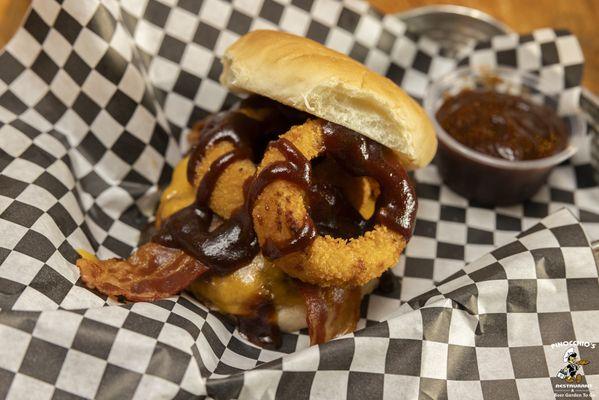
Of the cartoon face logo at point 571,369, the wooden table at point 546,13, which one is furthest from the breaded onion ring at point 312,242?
the wooden table at point 546,13

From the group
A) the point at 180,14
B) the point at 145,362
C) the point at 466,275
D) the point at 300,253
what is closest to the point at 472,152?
the point at 466,275

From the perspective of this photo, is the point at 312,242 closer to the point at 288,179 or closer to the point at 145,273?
the point at 288,179

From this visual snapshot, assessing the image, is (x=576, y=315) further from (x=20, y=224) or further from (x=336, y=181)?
(x=20, y=224)

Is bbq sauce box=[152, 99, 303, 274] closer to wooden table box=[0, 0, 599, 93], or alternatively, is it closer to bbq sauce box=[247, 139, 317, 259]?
bbq sauce box=[247, 139, 317, 259]

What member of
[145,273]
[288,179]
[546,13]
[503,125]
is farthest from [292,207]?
[546,13]

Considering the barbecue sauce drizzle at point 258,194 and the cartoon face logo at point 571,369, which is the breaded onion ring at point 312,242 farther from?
the cartoon face logo at point 571,369

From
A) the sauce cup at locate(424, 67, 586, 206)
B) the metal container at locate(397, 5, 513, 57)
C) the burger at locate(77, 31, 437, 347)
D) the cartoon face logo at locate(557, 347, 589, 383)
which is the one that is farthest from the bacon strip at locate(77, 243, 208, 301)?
the metal container at locate(397, 5, 513, 57)
